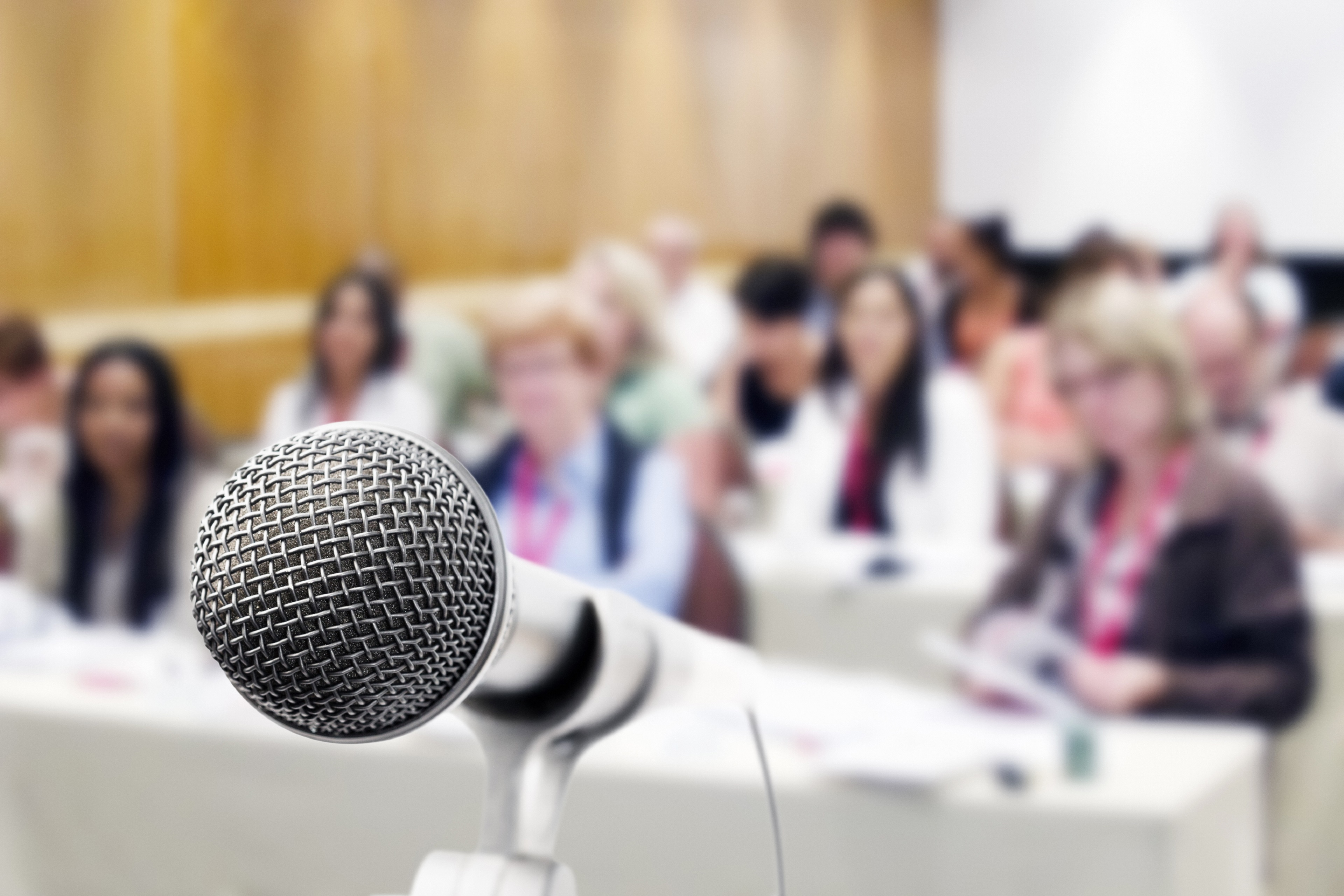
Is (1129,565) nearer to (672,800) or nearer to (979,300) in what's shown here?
(672,800)

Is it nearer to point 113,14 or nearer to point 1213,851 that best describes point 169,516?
point 1213,851

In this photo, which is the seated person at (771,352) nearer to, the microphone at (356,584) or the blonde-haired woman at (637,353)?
the blonde-haired woman at (637,353)

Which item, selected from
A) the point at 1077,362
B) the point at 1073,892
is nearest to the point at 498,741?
the point at 1073,892

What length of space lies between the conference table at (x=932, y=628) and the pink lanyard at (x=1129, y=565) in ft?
1.01

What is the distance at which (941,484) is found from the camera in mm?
3764

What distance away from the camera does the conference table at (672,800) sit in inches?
82.7

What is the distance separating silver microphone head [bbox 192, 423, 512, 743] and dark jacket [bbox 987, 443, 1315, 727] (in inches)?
89.9

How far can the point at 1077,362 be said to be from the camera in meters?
2.76

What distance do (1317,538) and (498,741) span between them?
3443mm

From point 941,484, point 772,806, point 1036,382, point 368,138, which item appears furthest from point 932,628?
point 368,138

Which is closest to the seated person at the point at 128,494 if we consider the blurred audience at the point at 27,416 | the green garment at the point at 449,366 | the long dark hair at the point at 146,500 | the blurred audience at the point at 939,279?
the long dark hair at the point at 146,500

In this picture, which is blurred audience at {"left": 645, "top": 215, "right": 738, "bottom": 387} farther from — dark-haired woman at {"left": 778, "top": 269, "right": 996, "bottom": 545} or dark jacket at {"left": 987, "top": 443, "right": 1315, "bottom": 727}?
dark jacket at {"left": 987, "top": 443, "right": 1315, "bottom": 727}

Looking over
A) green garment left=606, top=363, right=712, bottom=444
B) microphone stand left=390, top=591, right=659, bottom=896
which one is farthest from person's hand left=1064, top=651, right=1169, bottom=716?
microphone stand left=390, top=591, right=659, bottom=896

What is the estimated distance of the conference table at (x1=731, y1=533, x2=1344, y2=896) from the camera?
2930 mm
